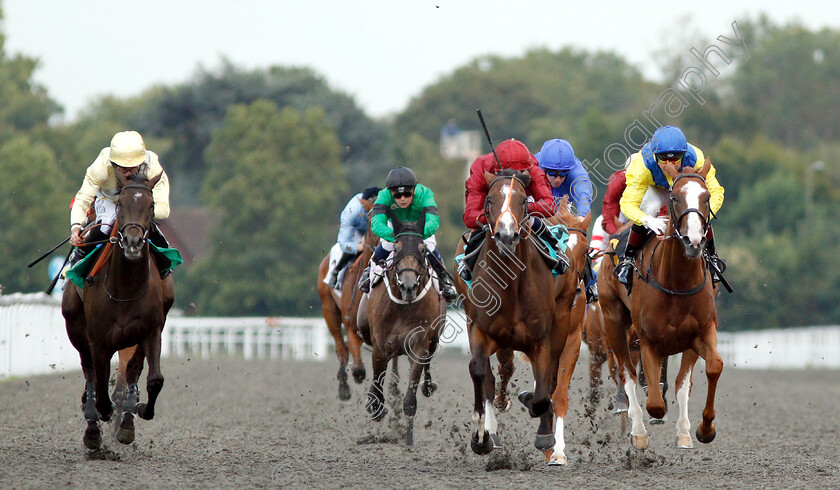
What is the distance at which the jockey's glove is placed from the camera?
8672 millimetres

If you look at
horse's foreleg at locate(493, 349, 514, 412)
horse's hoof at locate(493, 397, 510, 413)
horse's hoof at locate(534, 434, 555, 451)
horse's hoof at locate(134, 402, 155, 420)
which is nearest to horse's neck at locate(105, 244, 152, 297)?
horse's hoof at locate(134, 402, 155, 420)

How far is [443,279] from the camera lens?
10836 millimetres

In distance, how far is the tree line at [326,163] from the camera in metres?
38.6

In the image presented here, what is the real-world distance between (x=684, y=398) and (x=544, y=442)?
149 cm

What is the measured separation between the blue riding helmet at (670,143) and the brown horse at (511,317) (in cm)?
117

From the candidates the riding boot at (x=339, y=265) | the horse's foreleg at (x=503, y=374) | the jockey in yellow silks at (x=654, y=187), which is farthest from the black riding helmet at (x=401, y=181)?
the riding boot at (x=339, y=265)

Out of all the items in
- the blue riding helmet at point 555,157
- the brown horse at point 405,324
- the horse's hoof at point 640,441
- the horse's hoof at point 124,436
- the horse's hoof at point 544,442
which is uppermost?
the blue riding helmet at point 555,157

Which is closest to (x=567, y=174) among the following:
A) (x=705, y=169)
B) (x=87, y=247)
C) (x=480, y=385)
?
(x=705, y=169)

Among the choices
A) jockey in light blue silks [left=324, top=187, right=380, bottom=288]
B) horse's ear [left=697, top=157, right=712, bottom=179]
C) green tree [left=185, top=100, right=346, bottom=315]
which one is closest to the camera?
horse's ear [left=697, top=157, right=712, bottom=179]

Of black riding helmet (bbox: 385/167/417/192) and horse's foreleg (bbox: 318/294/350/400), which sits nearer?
black riding helmet (bbox: 385/167/417/192)

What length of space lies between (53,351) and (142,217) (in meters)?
11.6

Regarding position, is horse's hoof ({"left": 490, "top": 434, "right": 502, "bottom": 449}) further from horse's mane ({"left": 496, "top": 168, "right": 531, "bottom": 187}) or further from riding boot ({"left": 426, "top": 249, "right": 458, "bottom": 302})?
riding boot ({"left": 426, "top": 249, "right": 458, "bottom": 302})

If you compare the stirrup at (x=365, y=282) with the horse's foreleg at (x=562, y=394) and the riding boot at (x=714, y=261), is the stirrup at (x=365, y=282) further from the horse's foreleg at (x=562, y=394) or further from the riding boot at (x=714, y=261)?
the riding boot at (x=714, y=261)

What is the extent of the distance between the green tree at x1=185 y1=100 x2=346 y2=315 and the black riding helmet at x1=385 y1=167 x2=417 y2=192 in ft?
99.2
